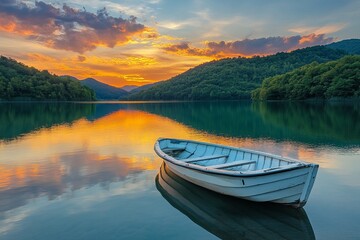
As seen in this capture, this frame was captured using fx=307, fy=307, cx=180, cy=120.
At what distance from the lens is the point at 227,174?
10227 millimetres

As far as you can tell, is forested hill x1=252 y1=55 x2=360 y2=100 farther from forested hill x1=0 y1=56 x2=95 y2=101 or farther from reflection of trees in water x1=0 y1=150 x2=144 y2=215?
reflection of trees in water x1=0 y1=150 x2=144 y2=215

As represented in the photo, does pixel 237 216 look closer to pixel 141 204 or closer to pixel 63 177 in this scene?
pixel 141 204

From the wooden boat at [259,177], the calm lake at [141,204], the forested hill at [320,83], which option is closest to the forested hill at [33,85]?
the forested hill at [320,83]

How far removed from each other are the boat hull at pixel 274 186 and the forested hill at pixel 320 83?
105 m

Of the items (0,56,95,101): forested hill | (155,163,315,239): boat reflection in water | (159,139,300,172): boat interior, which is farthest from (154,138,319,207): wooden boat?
(0,56,95,101): forested hill

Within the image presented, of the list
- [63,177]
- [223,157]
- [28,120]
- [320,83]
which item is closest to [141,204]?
[223,157]

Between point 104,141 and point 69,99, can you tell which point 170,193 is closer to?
point 104,141

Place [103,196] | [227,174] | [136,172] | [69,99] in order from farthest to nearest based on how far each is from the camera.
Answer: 1. [69,99]
2. [136,172]
3. [103,196]
4. [227,174]

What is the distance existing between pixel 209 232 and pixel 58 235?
4.36 meters

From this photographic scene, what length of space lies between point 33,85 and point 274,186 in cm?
15866

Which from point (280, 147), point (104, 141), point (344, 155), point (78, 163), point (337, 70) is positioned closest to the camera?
point (78, 163)

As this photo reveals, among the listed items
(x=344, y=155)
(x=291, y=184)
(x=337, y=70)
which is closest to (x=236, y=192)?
(x=291, y=184)

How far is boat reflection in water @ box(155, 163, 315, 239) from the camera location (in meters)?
8.74

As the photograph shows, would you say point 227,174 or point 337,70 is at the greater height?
point 337,70
